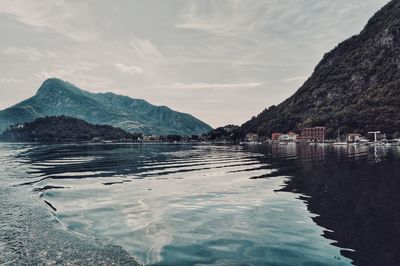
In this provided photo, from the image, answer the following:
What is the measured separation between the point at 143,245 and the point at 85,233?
5.17 metres

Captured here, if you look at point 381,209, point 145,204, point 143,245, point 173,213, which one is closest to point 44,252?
point 143,245

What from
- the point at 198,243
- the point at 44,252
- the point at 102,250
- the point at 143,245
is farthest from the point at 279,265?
the point at 44,252

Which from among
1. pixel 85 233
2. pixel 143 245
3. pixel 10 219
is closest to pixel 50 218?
pixel 10 219

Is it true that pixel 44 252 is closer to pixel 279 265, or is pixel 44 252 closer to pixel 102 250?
pixel 102 250

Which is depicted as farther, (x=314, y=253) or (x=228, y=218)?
(x=228, y=218)

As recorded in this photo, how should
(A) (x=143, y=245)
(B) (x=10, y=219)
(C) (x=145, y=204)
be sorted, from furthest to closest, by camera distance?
(C) (x=145, y=204), (B) (x=10, y=219), (A) (x=143, y=245)

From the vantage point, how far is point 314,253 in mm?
18281

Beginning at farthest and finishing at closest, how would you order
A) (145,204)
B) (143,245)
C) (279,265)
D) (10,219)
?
(145,204) < (10,219) < (143,245) < (279,265)

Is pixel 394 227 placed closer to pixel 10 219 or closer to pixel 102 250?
pixel 102 250

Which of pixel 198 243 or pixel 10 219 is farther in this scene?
pixel 10 219

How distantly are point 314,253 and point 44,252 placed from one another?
48.0ft

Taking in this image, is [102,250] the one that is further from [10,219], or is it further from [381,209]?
[381,209]

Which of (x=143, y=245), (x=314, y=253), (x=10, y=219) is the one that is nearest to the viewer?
(x=314, y=253)

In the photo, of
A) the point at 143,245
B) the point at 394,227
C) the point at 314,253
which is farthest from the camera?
the point at 394,227
